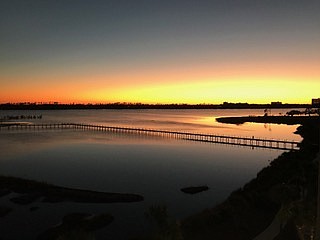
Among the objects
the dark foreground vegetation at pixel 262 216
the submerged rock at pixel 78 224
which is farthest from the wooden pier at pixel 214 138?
the submerged rock at pixel 78 224

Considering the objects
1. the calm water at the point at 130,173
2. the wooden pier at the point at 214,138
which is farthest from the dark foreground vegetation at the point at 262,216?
the wooden pier at the point at 214,138

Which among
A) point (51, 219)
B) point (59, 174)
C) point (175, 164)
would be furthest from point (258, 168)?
point (51, 219)

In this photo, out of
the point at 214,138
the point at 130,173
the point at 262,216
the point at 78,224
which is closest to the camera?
the point at 262,216

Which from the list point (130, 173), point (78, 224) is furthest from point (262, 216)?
point (130, 173)

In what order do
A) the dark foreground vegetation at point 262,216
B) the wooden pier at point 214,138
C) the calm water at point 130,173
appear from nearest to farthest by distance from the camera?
the dark foreground vegetation at point 262,216
the calm water at point 130,173
the wooden pier at point 214,138

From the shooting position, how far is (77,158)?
4769cm

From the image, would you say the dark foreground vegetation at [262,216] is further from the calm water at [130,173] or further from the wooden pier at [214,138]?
the wooden pier at [214,138]

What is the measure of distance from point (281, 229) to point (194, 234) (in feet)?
12.7

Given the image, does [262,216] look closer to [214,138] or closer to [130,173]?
[130,173]

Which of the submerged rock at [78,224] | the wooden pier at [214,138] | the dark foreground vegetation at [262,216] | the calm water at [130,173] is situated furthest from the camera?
the wooden pier at [214,138]

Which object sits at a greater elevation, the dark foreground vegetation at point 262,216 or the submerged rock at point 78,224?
the dark foreground vegetation at point 262,216

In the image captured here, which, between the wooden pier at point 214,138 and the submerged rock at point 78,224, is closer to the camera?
the submerged rock at point 78,224

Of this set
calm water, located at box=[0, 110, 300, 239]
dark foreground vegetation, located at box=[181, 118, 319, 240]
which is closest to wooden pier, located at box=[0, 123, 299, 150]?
calm water, located at box=[0, 110, 300, 239]

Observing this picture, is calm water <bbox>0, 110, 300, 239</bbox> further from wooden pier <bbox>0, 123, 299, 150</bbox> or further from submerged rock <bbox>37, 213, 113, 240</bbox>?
wooden pier <bbox>0, 123, 299, 150</bbox>
